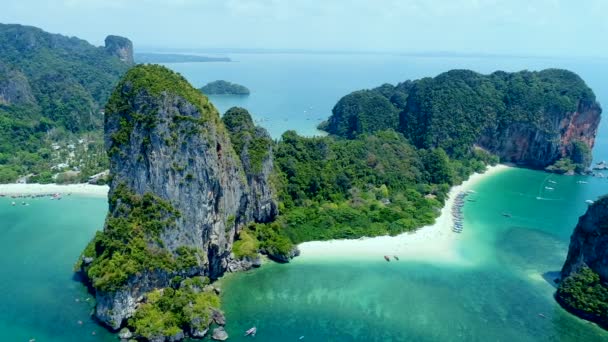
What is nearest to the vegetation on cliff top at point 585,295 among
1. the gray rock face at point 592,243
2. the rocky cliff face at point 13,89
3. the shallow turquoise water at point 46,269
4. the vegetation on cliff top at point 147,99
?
the gray rock face at point 592,243

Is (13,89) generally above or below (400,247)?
above

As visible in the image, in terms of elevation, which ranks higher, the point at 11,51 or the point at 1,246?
the point at 11,51

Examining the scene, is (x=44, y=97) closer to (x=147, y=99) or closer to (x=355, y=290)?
(x=147, y=99)

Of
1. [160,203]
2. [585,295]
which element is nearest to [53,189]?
[160,203]

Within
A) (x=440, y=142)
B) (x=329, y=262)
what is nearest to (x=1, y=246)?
(x=329, y=262)

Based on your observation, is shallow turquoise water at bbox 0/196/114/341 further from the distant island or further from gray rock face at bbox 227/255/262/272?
the distant island

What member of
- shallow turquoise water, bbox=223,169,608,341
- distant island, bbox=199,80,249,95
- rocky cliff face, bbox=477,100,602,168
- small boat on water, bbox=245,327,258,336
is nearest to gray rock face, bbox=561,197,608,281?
shallow turquoise water, bbox=223,169,608,341

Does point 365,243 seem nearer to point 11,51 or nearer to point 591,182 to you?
point 591,182
